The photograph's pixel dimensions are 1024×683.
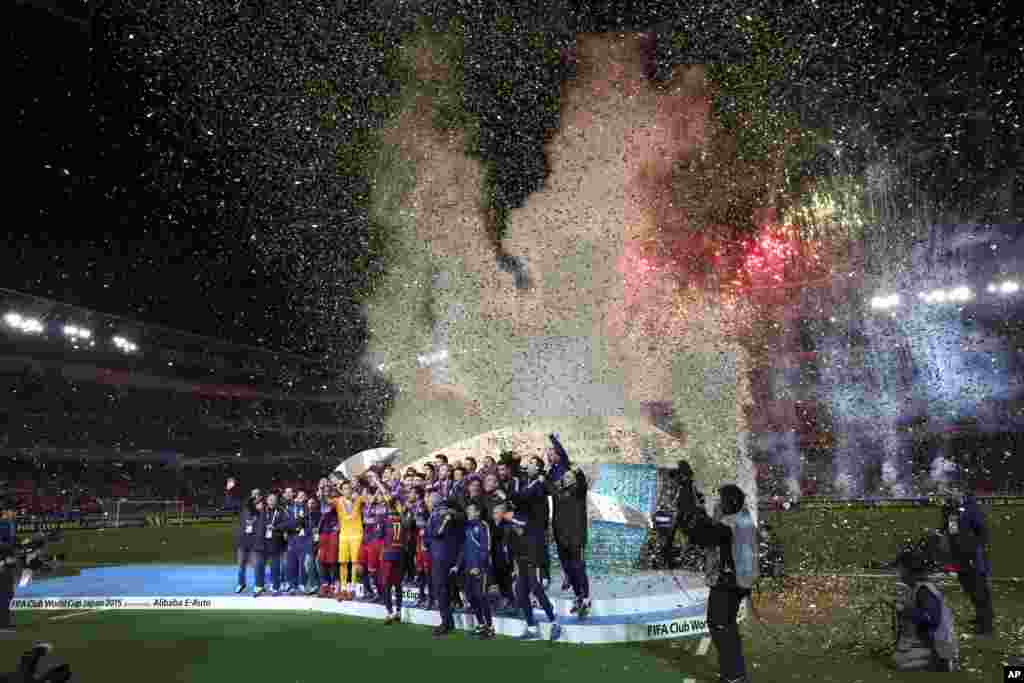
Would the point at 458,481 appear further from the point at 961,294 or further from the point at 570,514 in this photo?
the point at 961,294

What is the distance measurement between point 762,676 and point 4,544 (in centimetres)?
A: 1091

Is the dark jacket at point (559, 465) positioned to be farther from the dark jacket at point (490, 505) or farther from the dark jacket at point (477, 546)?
the dark jacket at point (477, 546)

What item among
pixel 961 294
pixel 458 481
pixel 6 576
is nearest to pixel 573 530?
pixel 458 481

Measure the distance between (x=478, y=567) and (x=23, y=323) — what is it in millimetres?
42637

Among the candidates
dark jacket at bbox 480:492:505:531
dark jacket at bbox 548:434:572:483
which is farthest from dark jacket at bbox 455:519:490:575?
dark jacket at bbox 548:434:572:483

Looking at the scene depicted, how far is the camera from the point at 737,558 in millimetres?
6938

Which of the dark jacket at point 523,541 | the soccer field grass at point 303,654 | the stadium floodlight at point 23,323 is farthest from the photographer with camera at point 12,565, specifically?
the stadium floodlight at point 23,323

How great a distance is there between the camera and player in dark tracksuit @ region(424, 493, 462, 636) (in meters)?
9.77

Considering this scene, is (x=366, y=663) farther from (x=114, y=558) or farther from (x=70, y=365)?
(x=70, y=365)

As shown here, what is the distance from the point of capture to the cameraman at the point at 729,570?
682cm

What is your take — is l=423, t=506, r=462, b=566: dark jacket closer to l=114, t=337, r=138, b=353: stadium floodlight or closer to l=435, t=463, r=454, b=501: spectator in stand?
l=435, t=463, r=454, b=501: spectator in stand

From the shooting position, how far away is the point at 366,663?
826cm

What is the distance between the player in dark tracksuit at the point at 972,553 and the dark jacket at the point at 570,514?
187 inches

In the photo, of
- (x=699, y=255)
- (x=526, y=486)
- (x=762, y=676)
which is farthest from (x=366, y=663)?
(x=699, y=255)
